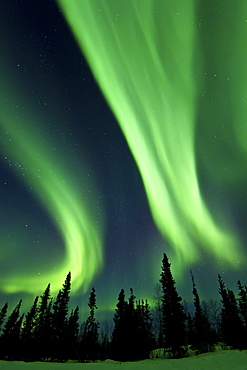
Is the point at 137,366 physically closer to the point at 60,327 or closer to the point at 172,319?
the point at 172,319

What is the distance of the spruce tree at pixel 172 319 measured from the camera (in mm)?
28234

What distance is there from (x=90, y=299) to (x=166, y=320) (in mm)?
27932

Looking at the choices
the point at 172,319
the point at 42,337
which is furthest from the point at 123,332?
the point at 42,337

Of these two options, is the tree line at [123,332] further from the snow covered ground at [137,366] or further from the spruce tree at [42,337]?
the snow covered ground at [137,366]

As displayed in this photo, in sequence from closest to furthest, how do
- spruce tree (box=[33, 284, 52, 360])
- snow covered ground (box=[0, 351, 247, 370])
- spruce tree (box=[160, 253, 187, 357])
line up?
1. snow covered ground (box=[0, 351, 247, 370])
2. spruce tree (box=[160, 253, 187, 357])
3. spruce tree (box=[33, 284, 52, 360])

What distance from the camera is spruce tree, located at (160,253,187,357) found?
92.6ft

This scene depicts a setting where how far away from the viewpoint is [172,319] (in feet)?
97.5

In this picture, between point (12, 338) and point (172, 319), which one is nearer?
point (172, 319)

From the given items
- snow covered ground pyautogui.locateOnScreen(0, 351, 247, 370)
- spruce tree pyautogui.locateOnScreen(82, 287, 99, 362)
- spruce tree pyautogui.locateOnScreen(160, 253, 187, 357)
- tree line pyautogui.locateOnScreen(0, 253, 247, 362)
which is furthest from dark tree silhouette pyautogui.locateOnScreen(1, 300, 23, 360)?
snow covered ground pyautogui.locateOnScreen(0, 351, 247, 370)

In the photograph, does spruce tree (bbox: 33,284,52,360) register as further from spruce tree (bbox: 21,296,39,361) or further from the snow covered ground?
the snow covered ground

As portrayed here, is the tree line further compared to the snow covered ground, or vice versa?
the tree line

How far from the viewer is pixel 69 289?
4469 cm

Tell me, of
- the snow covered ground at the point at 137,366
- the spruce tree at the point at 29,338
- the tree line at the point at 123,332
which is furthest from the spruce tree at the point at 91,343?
the snow covered ground at the point at 137,366

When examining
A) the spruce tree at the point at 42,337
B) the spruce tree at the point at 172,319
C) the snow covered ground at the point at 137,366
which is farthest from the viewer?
the spruce tree at the point at 42,337
